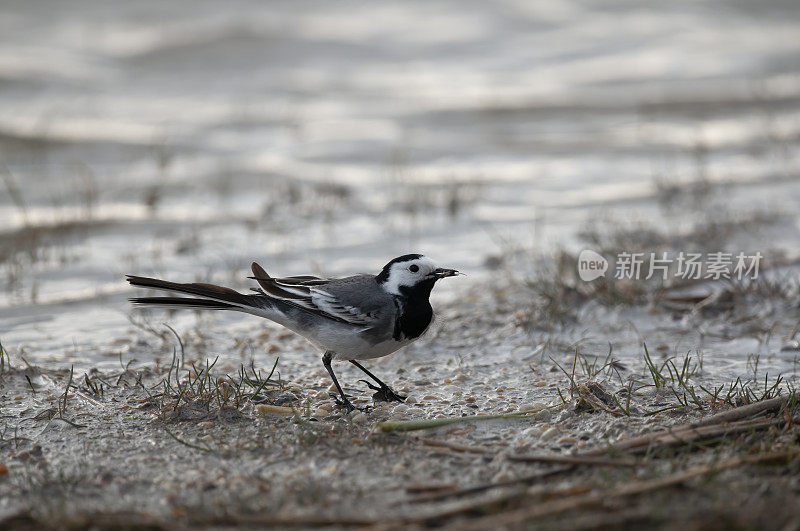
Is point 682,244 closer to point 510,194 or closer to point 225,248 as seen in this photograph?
point 510,194

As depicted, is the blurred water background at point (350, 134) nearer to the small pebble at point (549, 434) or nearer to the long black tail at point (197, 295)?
the long black tail at point (197, 295)

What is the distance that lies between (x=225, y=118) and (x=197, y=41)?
4792 mm

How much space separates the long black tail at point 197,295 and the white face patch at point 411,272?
81 cm

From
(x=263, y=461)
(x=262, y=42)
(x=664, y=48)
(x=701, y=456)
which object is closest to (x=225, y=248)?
(x=263, y=461)

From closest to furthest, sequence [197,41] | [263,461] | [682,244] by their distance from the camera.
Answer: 1. [263,461]
2. [682,244]
3. [197,41]

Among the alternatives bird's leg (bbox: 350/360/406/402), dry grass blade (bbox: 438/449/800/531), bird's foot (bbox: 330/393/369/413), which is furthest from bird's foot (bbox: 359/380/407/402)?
dry grass blade (bbox: 438/449/800/531)

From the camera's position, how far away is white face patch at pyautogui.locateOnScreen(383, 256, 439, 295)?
5293 millimetres

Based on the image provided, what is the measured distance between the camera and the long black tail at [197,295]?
5.07 m

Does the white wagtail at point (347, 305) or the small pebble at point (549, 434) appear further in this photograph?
the white wagtail at point (347, 305)

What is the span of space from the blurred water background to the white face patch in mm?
2050

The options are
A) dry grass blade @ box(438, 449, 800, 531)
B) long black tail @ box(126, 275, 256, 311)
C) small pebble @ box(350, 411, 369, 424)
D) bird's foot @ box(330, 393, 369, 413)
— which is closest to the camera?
dry grass blade @ box(438, 449, 800, 531)

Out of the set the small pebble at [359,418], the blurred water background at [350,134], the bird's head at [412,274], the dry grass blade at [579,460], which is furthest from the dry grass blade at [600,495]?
the blurred water background at [350,134]

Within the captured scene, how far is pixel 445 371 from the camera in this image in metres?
5.81

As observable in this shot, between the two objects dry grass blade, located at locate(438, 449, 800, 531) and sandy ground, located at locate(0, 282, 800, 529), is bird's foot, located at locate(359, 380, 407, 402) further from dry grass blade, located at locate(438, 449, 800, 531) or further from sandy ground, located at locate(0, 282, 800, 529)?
dry grass blade, located at locate(438, 449, 800, 531)
